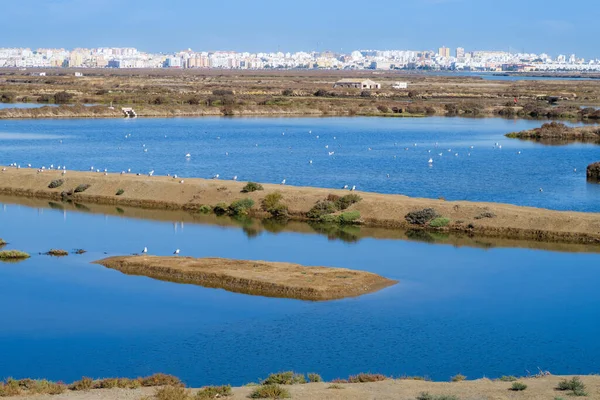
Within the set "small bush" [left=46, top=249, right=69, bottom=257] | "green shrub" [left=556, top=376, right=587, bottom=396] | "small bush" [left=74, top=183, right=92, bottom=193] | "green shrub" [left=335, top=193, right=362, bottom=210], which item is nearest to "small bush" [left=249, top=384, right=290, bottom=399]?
"green shrub" [left=556, top=376, right=587, bottom=396]

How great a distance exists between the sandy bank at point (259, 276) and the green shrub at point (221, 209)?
43.5ft

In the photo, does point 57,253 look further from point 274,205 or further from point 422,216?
point 422,216

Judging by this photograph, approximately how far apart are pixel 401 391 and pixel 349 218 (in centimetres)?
2832

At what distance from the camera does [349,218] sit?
4966 centimetres

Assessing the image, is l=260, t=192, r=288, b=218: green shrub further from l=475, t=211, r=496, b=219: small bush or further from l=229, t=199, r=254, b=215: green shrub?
l=475, t=211, r=496, b=219: small bush

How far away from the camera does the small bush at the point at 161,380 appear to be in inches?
883

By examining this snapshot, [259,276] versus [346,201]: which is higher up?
[346,201]

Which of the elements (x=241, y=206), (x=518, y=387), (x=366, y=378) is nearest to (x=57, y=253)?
(x=241, y=206)

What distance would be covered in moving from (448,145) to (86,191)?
3911cm

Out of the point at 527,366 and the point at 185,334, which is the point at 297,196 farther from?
the point at 527,366

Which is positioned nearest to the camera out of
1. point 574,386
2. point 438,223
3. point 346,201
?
point 574,386

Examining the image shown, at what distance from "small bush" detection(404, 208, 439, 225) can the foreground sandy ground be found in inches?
1007

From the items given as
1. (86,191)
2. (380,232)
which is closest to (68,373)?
(380,232)

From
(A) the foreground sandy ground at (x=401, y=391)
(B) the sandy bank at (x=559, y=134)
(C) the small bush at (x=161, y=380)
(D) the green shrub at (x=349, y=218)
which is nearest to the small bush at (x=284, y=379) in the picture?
(A) the foreground sandy ground at (x=401, y=391)
